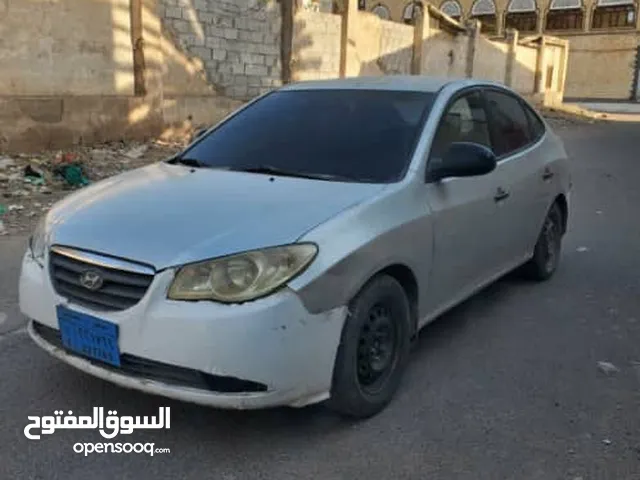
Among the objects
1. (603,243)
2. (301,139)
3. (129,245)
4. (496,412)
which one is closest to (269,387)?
(129,245)

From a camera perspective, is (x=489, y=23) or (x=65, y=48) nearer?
(x=65, y=48)

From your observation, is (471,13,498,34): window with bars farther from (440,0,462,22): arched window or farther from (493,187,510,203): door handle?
(493,187,510,203): door handle

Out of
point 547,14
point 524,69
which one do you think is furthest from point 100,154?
point 547,14

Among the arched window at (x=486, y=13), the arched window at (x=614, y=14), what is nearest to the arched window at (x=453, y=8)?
the arched window at (x=486, y=13)

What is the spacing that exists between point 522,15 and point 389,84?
48665 millimetres

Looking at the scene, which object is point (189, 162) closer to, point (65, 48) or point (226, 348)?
point (226, 348)

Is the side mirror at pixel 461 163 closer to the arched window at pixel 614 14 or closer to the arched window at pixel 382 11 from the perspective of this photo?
the arched window at pixel 614 14

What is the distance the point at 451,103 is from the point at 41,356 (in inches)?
109

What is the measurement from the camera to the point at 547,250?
17.6ft

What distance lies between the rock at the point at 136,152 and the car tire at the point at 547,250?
6.81m

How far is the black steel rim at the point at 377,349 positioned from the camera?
3.07 metres

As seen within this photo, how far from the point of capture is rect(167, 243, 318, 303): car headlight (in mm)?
2584

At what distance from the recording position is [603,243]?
6789mm

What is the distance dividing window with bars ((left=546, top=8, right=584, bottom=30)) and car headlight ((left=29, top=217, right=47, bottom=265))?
50.4 meters
